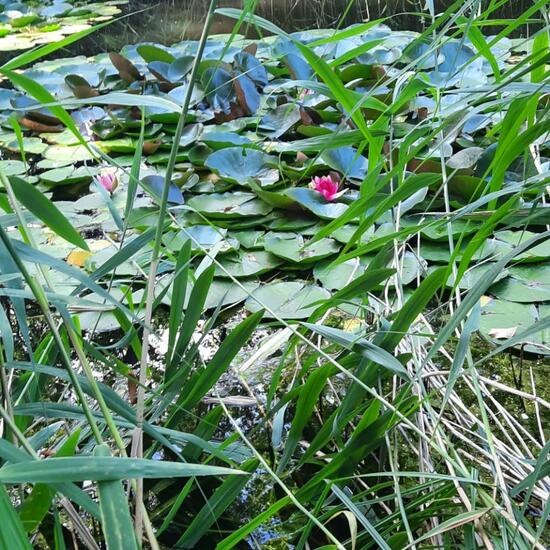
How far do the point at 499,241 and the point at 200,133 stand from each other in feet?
3.35

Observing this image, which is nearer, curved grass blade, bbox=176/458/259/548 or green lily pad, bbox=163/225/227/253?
curved grass blade, bbox=176/458/259/548

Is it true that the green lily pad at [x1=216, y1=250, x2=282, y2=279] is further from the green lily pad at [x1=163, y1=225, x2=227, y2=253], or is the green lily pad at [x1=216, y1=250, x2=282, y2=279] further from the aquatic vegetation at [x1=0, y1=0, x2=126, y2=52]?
the aquatic vegetation at [x1=0, y1=0, x2=126, y2=52]

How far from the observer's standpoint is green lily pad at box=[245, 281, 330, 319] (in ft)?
4.38

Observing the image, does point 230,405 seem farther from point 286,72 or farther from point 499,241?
point 286,72

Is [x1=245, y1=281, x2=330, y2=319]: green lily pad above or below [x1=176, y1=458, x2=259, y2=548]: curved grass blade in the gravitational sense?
below

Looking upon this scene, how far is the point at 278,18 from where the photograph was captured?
→ 3.71 meters

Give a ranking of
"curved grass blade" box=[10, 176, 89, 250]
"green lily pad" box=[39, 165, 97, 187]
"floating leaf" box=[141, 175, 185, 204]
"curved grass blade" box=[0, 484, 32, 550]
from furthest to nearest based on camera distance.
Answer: "green lily pad" box=[39, 165, 97, 187], "floating leaf" box=[141, 175, 185, 204], "curved grass blade" box=[10, 176, 89, 250], "curved grass blade" box=[0, 484, 32, 550]

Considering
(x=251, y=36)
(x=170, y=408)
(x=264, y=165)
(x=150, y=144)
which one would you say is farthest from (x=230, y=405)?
(x=251, y=36)

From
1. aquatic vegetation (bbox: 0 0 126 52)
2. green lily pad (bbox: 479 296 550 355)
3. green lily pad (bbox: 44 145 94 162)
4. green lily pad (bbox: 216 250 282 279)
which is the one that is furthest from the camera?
aquatic vegetation (bbox: 0 0 126 52)

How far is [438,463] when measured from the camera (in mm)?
956

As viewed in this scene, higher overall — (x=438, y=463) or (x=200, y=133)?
(x=200, y=133)

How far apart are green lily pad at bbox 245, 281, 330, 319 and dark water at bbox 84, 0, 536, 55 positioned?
2.11 metres

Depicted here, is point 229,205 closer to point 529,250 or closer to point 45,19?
point 529,250

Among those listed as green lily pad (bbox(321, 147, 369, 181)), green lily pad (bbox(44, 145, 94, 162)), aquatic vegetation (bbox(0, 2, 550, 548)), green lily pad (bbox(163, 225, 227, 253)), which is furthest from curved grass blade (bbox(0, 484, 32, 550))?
green lily pad (bbox(44, 145, 94, 162))
